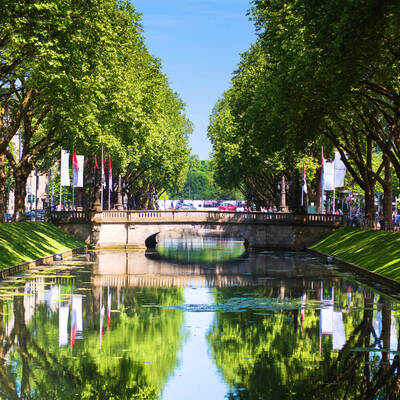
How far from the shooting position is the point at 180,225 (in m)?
76.6

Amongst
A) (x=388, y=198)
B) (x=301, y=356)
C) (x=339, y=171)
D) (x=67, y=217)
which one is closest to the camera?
(x=301, y=356)

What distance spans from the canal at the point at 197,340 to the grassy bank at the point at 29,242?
17.1ft

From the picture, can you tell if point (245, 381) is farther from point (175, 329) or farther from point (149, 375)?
point (175, 329)

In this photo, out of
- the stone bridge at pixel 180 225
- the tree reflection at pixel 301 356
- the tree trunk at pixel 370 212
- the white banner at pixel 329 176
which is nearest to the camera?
the tree reflection at pixel 301 356

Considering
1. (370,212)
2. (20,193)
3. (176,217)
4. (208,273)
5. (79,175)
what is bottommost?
(208,273)

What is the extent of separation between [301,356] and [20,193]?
4251 centimetres

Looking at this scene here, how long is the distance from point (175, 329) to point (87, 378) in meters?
6.94

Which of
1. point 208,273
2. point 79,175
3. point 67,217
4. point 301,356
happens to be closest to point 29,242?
point 208,273

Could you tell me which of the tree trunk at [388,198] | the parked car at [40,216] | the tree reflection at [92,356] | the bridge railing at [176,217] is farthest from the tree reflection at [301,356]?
the parked car at [40,216]

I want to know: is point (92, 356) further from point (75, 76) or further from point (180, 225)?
point (180, 225)

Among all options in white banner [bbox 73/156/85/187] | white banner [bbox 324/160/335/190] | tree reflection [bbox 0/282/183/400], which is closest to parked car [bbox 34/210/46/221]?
white banner [bbox 73/156/85/187]

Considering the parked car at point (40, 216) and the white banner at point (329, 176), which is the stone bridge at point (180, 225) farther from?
the white banner at point (329, 176)

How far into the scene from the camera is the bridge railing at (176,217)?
74.1 m

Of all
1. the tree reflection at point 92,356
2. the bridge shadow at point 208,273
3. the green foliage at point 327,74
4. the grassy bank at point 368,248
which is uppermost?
the green foliage at point 327,74
